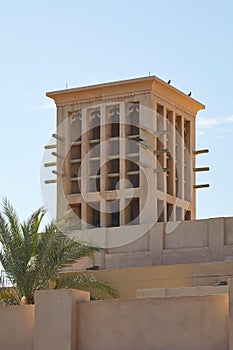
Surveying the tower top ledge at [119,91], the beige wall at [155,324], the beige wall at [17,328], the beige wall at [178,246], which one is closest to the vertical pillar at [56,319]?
the beige wall at [155,324]

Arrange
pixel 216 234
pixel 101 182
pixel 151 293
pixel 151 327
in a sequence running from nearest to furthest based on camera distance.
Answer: pixel 151 327, pixel 151 293, pixel 216 234, pixel 101 182

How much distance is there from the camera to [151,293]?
2353 cm

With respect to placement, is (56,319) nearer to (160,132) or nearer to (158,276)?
(158,276)

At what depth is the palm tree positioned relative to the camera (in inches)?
1024

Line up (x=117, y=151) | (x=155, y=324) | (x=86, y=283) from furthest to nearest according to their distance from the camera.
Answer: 1. (x=117, y=151)
2. (x=86, y=283)
3. (x=155, y=324)

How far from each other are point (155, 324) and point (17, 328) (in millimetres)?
3054

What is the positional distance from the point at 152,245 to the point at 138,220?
15844mm

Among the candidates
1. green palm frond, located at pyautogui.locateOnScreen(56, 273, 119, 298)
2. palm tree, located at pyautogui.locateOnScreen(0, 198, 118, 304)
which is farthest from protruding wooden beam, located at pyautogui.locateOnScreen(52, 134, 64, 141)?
palm tree, located at pyautogui.locateOnScreen(0, 198, 118, 304)

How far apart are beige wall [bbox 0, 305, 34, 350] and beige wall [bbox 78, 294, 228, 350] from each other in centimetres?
113

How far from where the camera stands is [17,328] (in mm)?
19172

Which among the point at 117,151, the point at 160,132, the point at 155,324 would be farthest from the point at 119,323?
the point at 117,151

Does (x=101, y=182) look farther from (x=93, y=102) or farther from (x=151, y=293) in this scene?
(x=151, y=293)

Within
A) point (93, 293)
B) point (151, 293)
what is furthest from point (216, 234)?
point (151, 293)

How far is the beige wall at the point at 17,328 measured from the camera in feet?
62.4
